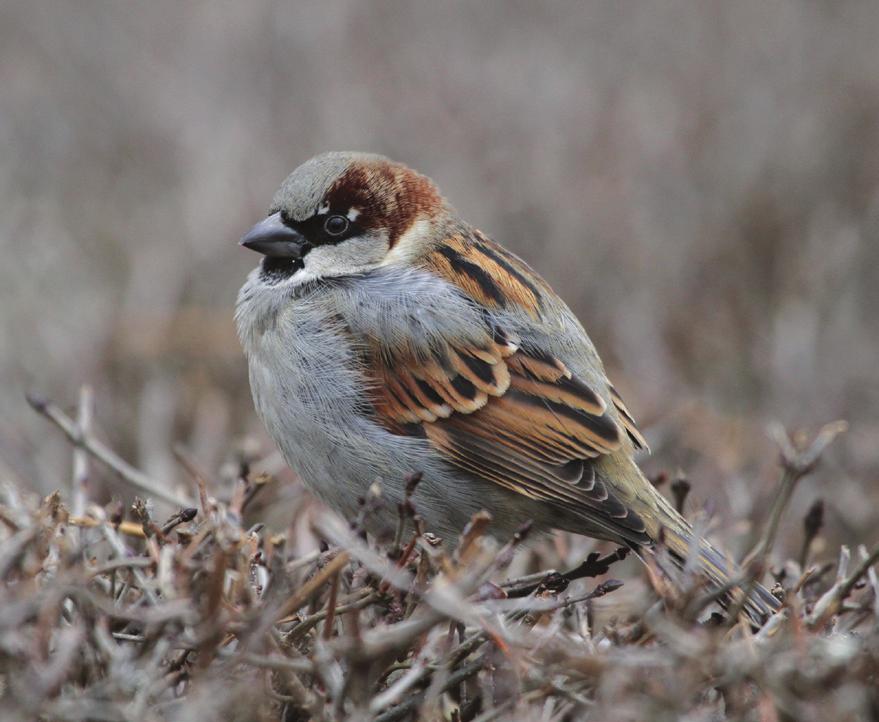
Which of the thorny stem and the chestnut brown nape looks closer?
the thorny stem

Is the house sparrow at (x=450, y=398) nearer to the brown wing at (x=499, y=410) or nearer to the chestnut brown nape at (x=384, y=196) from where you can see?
the brown wing at (x=499, y=410)

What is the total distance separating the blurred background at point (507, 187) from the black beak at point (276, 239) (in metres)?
0.55

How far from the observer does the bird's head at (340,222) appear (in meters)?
3.42

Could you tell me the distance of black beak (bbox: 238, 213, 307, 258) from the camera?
3387 millimetres

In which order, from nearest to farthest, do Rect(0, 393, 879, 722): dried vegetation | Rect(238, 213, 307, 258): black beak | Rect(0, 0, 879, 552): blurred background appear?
Rect(0, 393, 879, 722): dried vegetation < Rect(238, 213, 307, 258): black beak < Rect(0, 0, 879, 552): blurred background

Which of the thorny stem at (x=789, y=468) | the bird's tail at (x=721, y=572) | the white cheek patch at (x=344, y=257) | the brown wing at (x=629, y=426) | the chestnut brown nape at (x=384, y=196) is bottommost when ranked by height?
the bird's tail at (x=721, y=572)

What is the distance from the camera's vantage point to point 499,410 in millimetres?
3131

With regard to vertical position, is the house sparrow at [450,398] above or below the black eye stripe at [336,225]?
A: below

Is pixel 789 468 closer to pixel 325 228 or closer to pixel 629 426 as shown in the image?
pixel 629 426

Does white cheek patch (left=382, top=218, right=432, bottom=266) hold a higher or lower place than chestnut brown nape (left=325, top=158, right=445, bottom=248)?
lower

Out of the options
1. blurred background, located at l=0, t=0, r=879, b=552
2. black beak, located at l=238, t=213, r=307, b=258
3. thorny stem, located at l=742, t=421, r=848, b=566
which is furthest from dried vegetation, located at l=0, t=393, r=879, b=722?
black beak, located at l=238, t=213, r=307, b=258

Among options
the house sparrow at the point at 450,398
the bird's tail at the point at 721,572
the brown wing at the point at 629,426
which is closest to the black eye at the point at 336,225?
the house sparrow at the point at 450,398

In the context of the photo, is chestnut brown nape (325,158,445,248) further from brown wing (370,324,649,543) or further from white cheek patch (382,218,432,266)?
brown wing (370,324,649,543)

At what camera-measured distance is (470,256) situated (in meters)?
3.40
